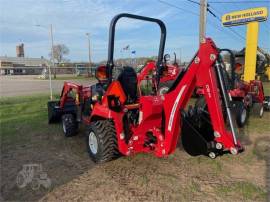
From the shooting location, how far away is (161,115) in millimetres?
4492

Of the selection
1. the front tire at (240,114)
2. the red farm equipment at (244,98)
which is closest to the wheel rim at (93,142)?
the red farm equipment at (244,98)

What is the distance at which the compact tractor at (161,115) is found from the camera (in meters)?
3.79

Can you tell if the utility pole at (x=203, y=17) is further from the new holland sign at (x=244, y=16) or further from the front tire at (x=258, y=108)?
the front tire at (x=258, y=108)

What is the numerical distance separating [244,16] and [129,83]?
1293cm

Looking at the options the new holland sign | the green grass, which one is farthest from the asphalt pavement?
the new holland sign

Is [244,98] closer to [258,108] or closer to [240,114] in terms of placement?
[240,114]

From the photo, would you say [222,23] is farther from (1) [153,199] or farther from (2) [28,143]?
(1) [153,199]

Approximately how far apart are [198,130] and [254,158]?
185 cm

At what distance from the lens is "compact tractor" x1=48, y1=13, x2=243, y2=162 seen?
379 centimetres

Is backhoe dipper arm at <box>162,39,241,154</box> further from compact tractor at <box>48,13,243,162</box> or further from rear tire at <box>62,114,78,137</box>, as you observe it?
rear tire at <box>62,114,78,137</box>

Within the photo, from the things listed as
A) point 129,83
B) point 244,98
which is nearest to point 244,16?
point 244,98

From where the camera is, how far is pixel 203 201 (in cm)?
368

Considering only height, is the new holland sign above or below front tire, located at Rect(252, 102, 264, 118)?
above

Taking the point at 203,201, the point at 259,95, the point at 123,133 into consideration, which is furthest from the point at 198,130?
the point at 259,95
